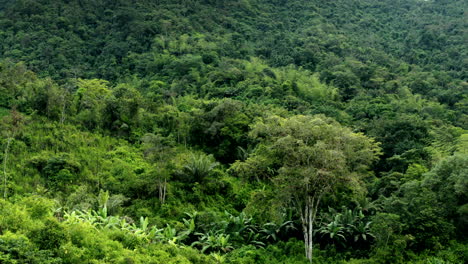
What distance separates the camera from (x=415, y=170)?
1684 cm

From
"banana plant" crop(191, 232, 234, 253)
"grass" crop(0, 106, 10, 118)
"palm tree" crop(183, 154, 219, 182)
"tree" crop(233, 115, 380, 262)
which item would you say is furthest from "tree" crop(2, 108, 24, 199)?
"tree" crop(233, 115, 380, 262)

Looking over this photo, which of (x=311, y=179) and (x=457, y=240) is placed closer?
(x=311, y=179)

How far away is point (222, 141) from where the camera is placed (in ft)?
76.3

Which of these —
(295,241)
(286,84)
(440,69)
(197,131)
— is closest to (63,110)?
(197,131)

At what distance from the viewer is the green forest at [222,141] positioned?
1225 centimetres

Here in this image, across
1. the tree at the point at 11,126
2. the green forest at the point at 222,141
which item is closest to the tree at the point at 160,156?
the green forest at the point at 222,141

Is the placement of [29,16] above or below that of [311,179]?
below

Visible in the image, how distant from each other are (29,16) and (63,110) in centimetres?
2977

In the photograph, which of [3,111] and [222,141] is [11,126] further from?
[222,141]

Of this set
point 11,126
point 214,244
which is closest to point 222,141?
point 214,244

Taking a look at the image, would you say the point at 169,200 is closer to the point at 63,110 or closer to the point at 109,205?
the point at 109,205

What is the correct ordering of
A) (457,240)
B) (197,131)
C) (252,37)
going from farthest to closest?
1. (252,37)
2. (197,131)
3. (457,240)

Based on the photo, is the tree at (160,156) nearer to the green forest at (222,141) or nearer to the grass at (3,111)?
the green forest at (222,141)

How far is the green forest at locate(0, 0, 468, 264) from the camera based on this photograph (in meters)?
12.2
